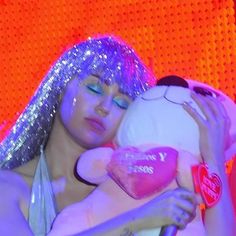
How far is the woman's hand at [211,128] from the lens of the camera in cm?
96

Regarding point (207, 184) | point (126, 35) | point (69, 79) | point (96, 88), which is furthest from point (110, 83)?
point (126, 35)

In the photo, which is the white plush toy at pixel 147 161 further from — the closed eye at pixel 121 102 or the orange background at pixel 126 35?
Result: the orange background at pixel 126 35

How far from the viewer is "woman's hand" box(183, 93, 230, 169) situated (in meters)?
0.96

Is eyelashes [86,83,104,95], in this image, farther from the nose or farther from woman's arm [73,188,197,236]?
woman's arm [73,188,197,236]

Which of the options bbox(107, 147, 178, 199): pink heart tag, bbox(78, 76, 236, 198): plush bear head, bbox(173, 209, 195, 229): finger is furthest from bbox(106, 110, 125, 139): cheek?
bbox(173, 209, 195, 229): finger

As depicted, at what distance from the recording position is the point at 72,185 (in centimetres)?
130

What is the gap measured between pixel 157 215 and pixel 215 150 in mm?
168

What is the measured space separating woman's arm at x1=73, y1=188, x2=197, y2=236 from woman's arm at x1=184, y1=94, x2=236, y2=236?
2.6 inches

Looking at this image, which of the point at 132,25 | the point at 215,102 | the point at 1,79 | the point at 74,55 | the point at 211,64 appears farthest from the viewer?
the point at 1,79

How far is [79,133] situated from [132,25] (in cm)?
76

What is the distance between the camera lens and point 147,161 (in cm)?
89

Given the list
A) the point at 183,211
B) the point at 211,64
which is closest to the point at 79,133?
the point at 183,211

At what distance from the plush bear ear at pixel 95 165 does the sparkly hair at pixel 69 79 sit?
17 cm

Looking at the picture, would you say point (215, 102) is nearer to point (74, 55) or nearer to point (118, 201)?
point (118, 201)
